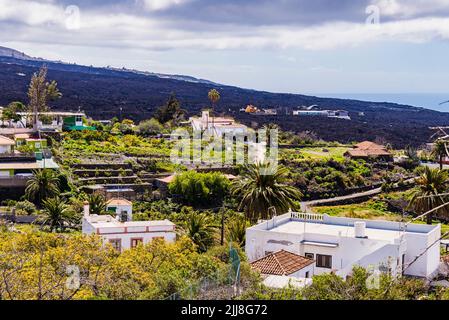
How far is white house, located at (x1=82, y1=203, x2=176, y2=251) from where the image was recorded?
26.1 metres

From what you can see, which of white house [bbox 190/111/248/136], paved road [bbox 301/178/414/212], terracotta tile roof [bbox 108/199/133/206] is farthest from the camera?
white house [bbox 190/111/248/136]

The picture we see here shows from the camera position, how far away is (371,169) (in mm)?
63281

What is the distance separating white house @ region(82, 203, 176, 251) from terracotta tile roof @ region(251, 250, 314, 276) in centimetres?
614

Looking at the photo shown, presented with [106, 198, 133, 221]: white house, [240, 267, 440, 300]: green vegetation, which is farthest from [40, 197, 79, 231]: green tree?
[240, 267, 440, 300]: green vegetation

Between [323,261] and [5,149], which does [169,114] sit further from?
[323,261]

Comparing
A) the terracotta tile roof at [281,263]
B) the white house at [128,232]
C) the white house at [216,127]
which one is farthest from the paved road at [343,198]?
the terracotta tile roof at [281,263]

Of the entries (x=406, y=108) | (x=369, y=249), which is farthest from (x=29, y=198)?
(x=406, y=108)

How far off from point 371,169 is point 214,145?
1389 centimetres

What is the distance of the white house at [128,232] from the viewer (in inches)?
1027

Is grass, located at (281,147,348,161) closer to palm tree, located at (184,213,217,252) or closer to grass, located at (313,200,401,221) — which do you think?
grass, located at (313,200,401,221)

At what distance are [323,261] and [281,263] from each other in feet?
10.8

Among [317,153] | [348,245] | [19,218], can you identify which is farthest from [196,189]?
[317,153]

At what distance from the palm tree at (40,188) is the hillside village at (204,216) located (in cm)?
7

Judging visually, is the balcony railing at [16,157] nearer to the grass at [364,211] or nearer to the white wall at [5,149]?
the white wall at [5,149]
